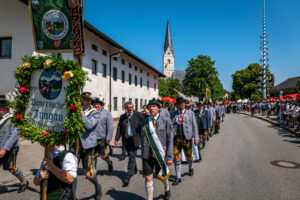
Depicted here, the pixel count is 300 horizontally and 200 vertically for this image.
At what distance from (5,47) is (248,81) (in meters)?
66.7

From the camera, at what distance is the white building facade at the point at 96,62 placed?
45.6 feet

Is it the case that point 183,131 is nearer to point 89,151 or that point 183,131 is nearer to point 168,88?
point 89,151

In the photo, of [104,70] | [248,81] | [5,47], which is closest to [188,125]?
[5,47]

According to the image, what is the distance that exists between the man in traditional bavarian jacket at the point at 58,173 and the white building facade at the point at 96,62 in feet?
39.7

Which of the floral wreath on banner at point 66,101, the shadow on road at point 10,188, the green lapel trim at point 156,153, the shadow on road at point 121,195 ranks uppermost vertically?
the floral wreath on banner at point 66,101

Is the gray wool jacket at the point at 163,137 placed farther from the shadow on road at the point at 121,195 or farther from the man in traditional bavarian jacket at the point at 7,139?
the man in traditional bavarian jacket at the point at 7,139

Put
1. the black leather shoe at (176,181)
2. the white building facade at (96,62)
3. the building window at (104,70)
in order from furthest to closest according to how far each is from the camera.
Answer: the building window at (104,70) < the white building facade at (96,62) < the black leather shoe at (176,181)

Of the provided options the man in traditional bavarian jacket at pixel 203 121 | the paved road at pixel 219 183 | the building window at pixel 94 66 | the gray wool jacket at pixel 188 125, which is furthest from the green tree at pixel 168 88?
the gray wool jacket at pixel 188 125

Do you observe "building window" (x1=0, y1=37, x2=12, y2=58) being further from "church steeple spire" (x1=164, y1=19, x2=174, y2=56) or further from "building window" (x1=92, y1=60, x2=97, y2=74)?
"church steeple spire" (x1=164, y1=19, x2=174, y2=56)

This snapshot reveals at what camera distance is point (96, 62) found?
20.2 metres

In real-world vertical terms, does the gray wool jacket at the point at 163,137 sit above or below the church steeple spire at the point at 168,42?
below

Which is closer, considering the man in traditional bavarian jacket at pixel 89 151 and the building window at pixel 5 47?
the man in traditional bavarian jacket at pixel 89 151

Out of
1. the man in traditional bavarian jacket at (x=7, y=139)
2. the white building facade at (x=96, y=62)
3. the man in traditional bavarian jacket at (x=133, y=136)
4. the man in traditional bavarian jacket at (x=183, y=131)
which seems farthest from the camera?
the white building facade at (x=96, y=62)

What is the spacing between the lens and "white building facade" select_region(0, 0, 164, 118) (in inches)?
547
